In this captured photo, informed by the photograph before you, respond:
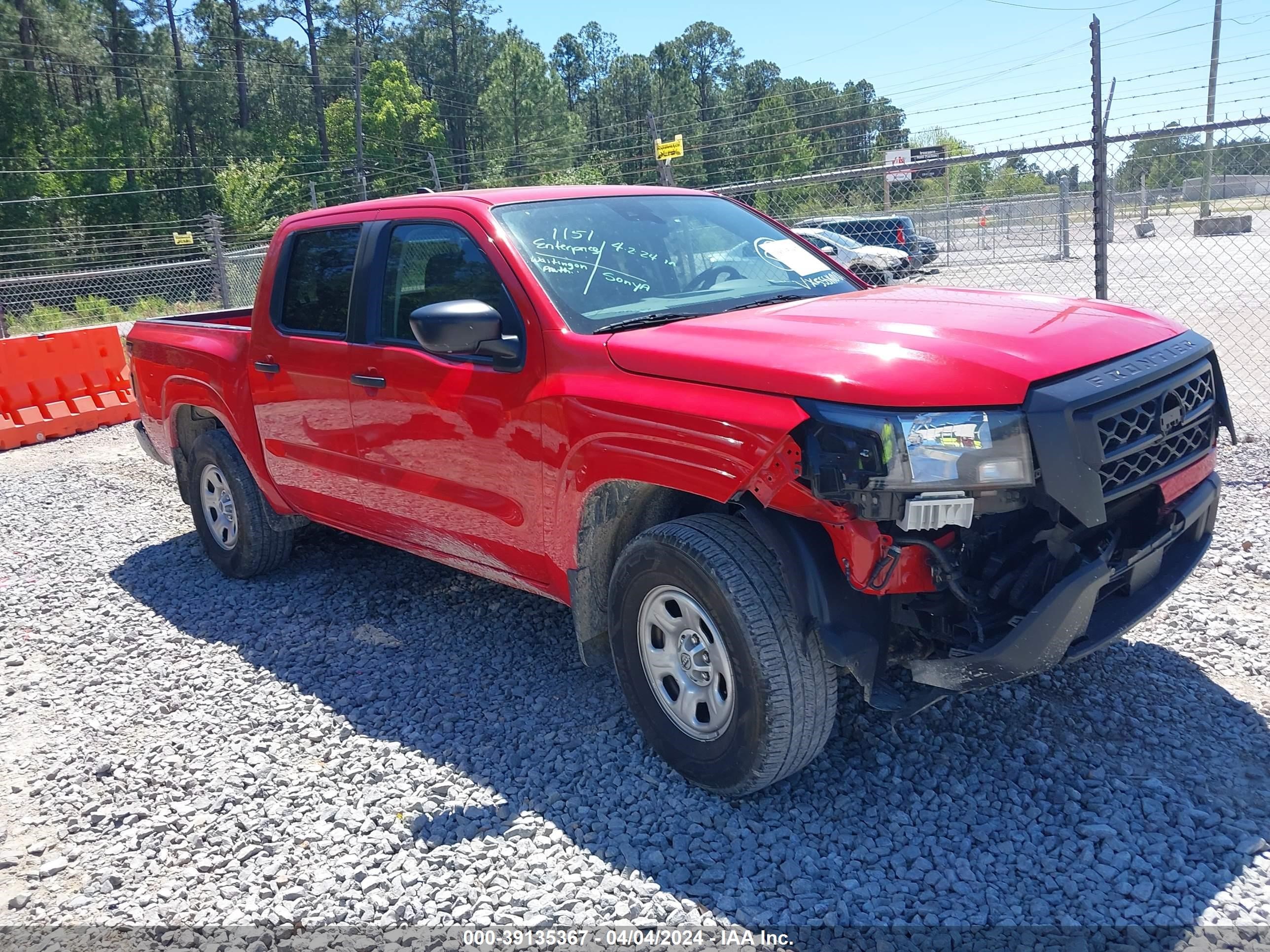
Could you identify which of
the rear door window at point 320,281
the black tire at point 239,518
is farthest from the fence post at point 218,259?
the rear door window at point 320,281

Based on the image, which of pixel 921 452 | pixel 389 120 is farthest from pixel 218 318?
pixel 389 120

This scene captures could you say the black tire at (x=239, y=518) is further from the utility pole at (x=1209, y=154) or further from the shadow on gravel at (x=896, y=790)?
the utility pole at (x=1209, y=154)

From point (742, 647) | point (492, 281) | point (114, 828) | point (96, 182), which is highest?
point (96, 182)

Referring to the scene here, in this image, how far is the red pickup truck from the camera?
2721 mm

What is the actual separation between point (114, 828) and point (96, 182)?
4771 cm

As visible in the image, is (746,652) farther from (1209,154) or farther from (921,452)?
(1209,154)

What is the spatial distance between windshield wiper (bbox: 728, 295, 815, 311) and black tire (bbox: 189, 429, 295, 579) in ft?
10.1

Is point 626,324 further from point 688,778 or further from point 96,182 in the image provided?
point 96,182

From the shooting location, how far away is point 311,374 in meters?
4.71

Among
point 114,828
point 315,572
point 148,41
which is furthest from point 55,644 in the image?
point 148,41

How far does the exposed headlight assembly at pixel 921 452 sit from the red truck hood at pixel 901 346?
47 millimetres

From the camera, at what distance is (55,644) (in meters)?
5.12

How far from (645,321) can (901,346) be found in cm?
101

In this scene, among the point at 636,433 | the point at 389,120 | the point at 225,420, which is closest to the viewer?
the point at 636,433
